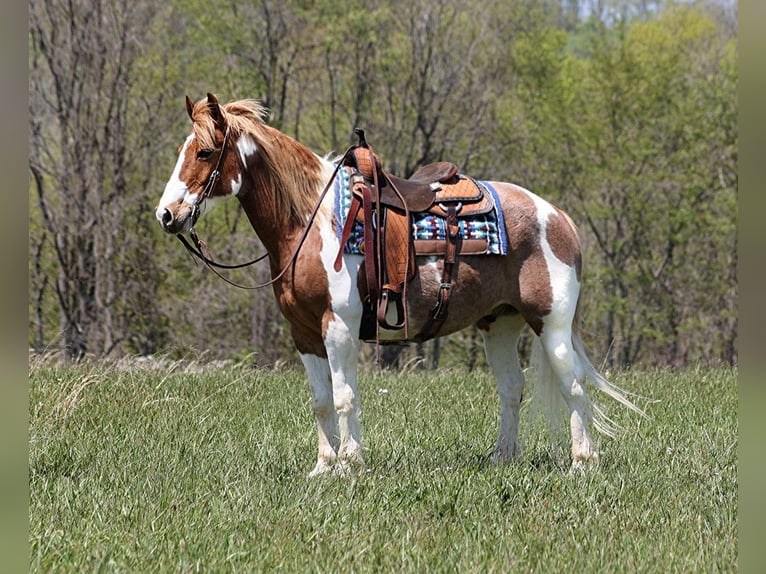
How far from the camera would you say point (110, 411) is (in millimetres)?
7551

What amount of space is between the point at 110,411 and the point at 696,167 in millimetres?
23036

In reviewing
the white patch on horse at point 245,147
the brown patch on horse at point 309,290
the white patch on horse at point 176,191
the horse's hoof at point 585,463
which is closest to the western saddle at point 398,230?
the brown patch on horse at point 309,290

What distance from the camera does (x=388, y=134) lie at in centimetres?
2591

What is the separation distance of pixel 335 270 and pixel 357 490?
4.23 feet

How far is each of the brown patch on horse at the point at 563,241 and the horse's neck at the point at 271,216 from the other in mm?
1399

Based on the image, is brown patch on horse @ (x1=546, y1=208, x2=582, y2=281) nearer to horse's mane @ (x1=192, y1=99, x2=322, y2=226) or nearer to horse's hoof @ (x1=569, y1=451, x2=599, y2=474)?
horse's hoof @ (x1=569, y1=451, x2=599, y2=474)

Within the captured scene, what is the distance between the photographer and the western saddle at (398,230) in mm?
5871

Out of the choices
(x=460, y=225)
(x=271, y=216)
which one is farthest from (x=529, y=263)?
(x=271, y=216)

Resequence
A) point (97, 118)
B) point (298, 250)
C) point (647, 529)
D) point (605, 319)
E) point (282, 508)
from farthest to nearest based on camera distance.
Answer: point (605, 319) → point (97, 118) → point (298, 250) → point (282, 508) → point (647, 529)

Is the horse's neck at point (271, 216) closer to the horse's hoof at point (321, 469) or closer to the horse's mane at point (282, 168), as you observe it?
the horse's mane at point (282, 168)

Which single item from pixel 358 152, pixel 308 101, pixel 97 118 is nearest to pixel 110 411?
pixel 358 152

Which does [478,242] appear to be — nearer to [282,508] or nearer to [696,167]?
[282,508]

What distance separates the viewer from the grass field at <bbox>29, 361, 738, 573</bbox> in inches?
160

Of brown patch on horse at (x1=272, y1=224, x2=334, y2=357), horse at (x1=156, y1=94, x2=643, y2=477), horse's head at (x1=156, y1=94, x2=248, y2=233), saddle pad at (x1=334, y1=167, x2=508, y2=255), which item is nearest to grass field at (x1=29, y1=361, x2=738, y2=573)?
horse at (x1=156, y1=94, x2=643, y2=477)
